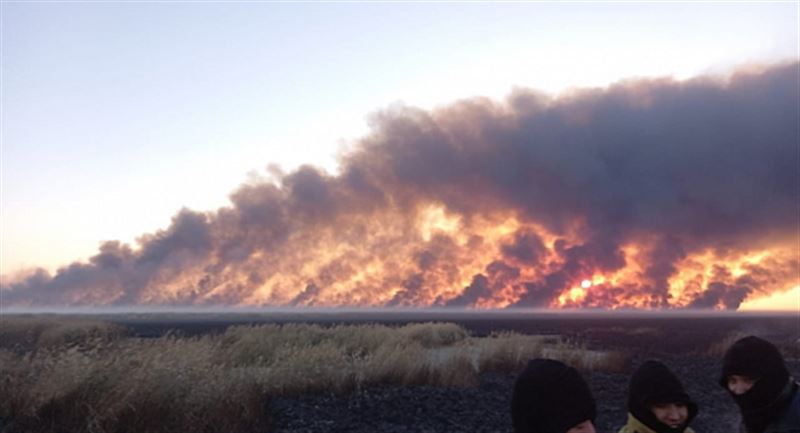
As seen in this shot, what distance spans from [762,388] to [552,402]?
235cm

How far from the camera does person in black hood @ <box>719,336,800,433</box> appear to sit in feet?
14.4

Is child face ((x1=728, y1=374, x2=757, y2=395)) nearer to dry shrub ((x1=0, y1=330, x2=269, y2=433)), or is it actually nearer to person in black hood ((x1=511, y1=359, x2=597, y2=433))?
person in black hood ((x1=511, y1=359, x2=597, y2=433))

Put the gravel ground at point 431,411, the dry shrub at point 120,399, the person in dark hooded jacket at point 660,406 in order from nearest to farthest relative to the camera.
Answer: the person in dark hooded jacket at point 660,406 → the dry shrub at point 120,399 → the gravel ground at point 431,411

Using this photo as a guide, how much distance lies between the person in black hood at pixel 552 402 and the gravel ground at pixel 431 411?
37.9 feet

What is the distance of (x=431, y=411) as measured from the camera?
16422mm

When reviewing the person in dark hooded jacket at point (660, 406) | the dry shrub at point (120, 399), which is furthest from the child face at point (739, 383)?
the dry shrub at point (120, 399)

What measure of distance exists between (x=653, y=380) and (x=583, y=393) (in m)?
1.52

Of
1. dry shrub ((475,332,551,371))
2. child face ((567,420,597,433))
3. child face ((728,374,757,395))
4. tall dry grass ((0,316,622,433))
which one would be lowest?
dry shrub ((475,332,551,371))

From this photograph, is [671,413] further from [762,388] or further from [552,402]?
[552,402]

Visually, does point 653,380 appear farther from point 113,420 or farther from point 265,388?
point 265,388

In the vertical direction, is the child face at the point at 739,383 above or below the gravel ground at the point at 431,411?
above

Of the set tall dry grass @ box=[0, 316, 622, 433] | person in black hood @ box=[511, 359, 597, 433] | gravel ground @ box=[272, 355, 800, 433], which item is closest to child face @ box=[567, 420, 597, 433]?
person in black hood @ box=[511, 359, 597, 433]

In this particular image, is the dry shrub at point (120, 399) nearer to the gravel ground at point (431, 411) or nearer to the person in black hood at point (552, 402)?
the gravel ground at point (431, 411)

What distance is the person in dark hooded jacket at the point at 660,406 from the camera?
165 inches
